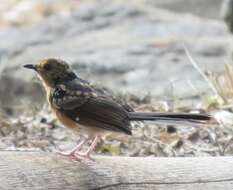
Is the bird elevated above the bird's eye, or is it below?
below

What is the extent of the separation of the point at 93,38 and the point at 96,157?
873cm

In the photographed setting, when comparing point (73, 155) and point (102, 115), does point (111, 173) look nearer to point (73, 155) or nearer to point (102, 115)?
point (73, 155)

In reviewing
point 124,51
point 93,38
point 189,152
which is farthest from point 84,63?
point 189,152

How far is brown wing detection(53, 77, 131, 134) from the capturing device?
5473 millimetres

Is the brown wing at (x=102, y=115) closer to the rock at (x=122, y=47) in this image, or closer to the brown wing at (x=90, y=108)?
the brown wing at (x=90, y=108)

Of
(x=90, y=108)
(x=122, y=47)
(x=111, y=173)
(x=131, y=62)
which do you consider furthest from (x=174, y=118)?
(x=122, y=47)

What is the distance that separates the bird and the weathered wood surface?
0.21 meters

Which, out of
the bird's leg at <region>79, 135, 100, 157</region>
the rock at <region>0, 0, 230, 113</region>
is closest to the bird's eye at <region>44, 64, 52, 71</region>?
the bird's leg at <region>79, 135, 100, 157</region>

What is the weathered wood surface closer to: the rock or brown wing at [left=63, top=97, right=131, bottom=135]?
brown wing at [left=63, top=97, right=131, bottom=135]

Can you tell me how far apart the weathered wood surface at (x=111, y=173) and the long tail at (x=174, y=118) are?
266 mm

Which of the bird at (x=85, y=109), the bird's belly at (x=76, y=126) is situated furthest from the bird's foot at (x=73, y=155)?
the bird's belly at (x=76, y=126)

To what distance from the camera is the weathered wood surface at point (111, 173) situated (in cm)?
488

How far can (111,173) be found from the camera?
203 inches

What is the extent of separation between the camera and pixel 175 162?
5.50 metres
